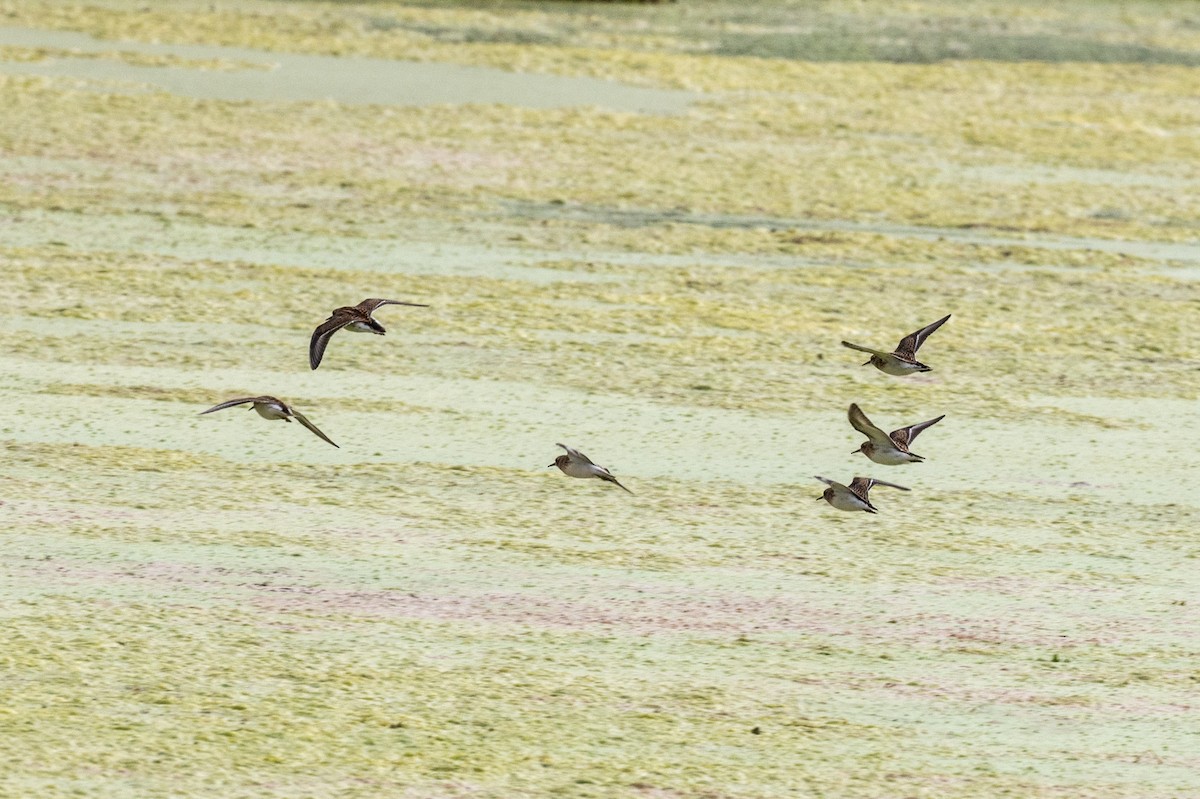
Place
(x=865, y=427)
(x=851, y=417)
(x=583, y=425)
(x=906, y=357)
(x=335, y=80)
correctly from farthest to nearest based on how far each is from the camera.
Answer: (x=335, y=80)
(x=583, y=425)
(x=906, y=357)
(x=865, y=427)
(x=851, y=417)

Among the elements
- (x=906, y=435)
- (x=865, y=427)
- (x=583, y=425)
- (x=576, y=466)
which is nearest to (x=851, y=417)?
(x=865, y=427)

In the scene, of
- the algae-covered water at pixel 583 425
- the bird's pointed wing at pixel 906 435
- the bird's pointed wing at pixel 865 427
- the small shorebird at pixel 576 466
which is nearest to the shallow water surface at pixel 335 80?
the algae-covered water at pixel 583 425

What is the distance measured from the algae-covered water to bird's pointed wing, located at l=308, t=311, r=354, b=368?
352 mm

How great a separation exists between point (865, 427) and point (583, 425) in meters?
1.07

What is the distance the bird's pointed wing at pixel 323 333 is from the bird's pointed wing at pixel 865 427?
0.70 meters

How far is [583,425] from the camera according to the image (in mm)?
3785

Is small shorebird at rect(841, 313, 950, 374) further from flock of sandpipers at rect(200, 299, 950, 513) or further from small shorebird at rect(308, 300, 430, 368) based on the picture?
small shorebird at rect(308, 300, 430, 368)

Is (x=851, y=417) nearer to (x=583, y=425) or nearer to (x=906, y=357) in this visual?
(x=906, y=357)

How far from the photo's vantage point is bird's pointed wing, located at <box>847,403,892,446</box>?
263 cm

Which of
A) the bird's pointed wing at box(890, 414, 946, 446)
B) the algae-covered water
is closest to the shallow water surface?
the algae-covered water

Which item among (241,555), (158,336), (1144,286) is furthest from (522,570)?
(1144,286)

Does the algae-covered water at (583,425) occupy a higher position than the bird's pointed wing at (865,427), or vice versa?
the bird's pointed wing at (865,427)

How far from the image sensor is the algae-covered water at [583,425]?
8.29 feet

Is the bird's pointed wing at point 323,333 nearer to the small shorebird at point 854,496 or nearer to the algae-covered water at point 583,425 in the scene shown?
the algae-covered water at point 583,425
